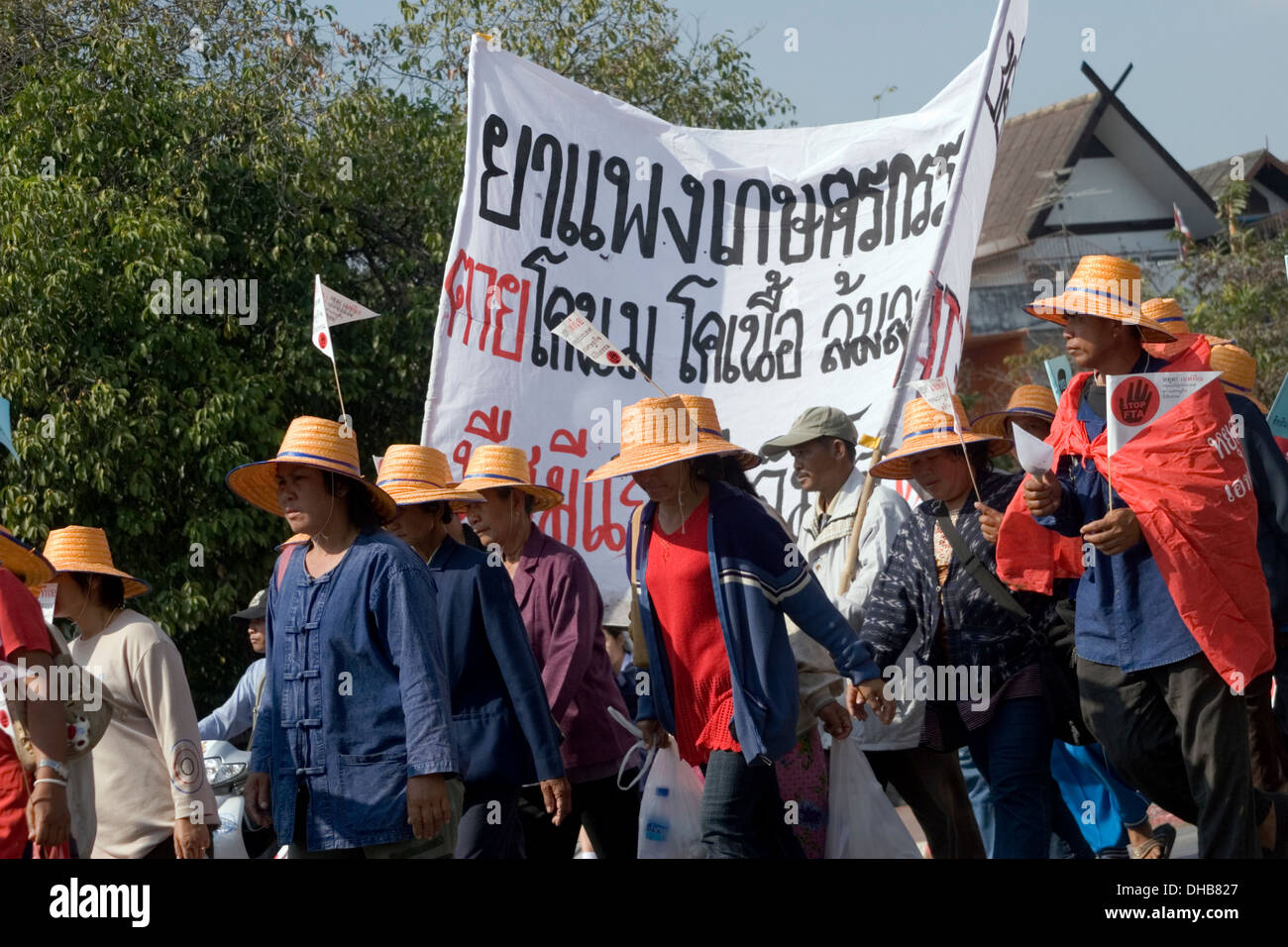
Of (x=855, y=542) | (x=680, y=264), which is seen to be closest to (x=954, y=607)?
(x=855, y=542)

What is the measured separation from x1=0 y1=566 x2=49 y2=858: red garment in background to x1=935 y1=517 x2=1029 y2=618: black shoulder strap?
2978 millimetres

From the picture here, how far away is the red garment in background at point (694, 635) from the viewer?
546cm

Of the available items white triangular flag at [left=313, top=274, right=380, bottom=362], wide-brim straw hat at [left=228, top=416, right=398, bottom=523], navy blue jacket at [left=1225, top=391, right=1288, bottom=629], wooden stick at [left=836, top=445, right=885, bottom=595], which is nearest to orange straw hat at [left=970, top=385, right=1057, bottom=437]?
wooden stick at [left=836, top=445, right=885, bottom=595]

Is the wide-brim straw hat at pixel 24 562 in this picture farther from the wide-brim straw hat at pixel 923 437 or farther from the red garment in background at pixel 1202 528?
the red garment in background at pixel 1202 528

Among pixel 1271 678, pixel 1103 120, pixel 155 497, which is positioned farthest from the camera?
pixel 1103 120

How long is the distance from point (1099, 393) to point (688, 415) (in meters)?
1.36

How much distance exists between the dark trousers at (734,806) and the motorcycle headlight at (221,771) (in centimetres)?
390

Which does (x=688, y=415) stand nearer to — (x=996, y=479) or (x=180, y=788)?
(x=996, y=479)

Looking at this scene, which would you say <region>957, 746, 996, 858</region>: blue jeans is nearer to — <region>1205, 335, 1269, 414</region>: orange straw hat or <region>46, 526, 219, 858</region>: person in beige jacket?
<region>1205, 335, 1269, 414</region>: orange straw hat

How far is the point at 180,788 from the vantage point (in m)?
5.31

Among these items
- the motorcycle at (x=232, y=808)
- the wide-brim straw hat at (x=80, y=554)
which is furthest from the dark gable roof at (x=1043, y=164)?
the wide-brim straw hat at (x=80, y=554)

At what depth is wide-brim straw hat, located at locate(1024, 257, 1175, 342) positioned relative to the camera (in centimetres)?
494

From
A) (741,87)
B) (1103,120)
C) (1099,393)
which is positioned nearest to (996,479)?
(1099,393)

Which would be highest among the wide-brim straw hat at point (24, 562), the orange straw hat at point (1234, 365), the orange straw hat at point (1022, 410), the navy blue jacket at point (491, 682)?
the orange straw hat at point (1234, 365)
